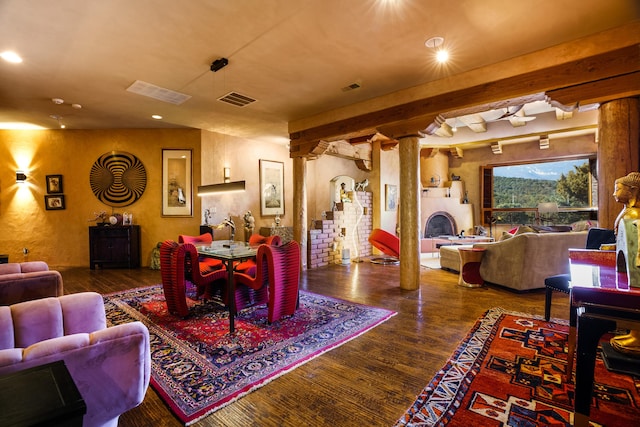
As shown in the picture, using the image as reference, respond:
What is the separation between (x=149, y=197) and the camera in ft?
21.0

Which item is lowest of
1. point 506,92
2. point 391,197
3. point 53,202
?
point 53,202

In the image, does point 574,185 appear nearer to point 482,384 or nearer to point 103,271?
point 482,384

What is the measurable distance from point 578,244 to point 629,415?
125 inches

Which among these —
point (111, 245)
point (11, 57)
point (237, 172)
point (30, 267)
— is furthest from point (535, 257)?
point (111, 245)

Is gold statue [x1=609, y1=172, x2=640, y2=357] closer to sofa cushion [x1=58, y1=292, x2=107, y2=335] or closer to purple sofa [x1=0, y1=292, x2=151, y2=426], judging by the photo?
purple sofa [x1=0, y1=292, x2=151, y2=426]

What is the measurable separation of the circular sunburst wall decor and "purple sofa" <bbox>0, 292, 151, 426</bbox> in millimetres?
5519

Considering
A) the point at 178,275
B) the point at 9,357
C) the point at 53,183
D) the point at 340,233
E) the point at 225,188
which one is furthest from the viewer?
the point at 340,233

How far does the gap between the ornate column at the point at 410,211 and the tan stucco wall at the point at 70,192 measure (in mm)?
4229

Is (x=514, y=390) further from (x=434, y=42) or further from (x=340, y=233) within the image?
(x=340, y=233)

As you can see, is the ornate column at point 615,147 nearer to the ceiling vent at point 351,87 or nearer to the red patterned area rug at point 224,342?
the red patterned area rug at point 224,342

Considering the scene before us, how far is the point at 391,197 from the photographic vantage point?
26.0ft

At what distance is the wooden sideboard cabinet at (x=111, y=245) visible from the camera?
599cm

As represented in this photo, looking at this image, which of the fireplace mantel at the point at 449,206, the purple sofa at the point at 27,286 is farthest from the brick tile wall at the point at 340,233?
the purple sofa at the point at 27,286

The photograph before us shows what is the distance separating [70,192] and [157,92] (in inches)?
147
